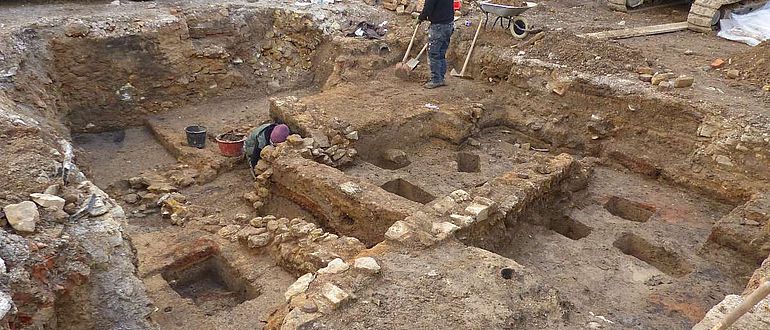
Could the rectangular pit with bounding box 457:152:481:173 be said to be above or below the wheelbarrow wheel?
below

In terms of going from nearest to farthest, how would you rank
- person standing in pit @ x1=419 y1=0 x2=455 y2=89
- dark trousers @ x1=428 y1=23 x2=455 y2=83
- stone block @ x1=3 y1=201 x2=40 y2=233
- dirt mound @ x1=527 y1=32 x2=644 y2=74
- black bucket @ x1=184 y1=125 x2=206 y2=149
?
stone block @ x1=3 y1=201 x2=40 y2=233 < dirt mound @ x1=527 y1=32 x2=644 y2=74 < black bucket @ x1=184 y1=125 x2=206 y2=149 < person standing in pit @ x1=419 y1=0 x2=455 y2=89 < dark trousers @ x1=428 y1=23 x2=455 y2=83

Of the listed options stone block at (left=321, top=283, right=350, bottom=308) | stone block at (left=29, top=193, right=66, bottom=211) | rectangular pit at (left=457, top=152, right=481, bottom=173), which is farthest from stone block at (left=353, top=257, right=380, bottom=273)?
rectangular pit at (left=457, top=152, right=481, bottom=173)

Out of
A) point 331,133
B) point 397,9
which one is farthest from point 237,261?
point 397,9

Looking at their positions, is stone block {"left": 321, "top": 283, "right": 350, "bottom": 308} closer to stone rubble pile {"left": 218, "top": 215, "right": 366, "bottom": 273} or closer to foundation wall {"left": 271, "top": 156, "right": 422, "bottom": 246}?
stone rubble pile {"left": 218, "top": 215, "right": 366, "bottom": 273}

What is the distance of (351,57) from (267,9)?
6.47ft

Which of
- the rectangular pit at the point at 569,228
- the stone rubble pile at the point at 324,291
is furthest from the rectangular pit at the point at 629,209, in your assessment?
the stone rubble pile at the point at 324,291

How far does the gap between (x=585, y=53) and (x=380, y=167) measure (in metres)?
3.39

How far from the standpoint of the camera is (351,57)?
32.3ft

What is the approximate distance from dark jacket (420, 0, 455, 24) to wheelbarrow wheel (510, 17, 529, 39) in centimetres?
136

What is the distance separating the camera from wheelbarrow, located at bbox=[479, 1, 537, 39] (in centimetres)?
927

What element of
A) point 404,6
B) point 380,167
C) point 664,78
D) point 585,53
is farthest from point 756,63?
point 404,6

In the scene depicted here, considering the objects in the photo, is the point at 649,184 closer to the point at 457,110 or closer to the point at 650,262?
the point at 650,262

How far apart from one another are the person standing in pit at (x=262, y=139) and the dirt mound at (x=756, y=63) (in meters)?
5.99

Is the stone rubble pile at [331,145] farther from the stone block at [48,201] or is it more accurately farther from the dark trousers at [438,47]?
the stone block at [48,201]
